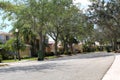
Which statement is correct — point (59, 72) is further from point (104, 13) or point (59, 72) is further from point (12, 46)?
point (12, 46)

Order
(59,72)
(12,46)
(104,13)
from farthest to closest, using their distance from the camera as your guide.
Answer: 1. (12,46)
2. (104,13)
3. (59,72)

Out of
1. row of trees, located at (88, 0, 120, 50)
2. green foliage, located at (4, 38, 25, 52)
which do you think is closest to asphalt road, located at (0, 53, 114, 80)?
row of trees, located at (88, 0, 120, 50)

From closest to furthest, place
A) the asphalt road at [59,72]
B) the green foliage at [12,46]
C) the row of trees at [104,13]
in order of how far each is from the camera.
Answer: the asphalt road at [59,72] → the row of trees at [104,13] → the green foliage at [12,46]

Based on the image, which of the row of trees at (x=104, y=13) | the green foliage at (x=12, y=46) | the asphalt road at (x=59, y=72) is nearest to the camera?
the asphalt road at (x=59, y=72)

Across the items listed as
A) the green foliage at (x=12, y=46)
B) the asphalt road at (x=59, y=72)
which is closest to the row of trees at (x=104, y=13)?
the asphalt road at (x=59, y=72)

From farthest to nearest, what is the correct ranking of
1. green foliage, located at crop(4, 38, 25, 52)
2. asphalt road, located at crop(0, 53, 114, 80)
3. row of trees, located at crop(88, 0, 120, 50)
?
1. green foliage, located at crop(4, 38, 25, 52)
2. row of trees, located at crop(88, 0, 120, 50)
3. asphalt road, located at crop(0, 53, 114, 80)

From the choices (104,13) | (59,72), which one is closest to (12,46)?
(104,13)

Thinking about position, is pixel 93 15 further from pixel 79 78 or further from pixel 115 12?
pixel 79 78

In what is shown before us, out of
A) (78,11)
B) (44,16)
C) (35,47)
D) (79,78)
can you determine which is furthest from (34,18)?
(79,78)

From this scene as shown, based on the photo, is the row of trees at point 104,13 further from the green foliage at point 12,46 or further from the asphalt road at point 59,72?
the green foliage at point 12,46

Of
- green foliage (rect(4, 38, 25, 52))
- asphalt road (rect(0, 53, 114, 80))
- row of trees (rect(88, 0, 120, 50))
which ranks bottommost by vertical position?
asphalt road (rect(0, 53, 114, 80))

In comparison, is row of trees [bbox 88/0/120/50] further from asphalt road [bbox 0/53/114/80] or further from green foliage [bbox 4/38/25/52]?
green foliage [bbox 4/38/25/52]

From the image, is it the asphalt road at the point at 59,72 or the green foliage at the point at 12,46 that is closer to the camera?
the asphalt road at the point at 59,72

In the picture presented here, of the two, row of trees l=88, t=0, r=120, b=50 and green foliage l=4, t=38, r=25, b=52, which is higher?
row of trees l=88, t=0, r=120, b=50
